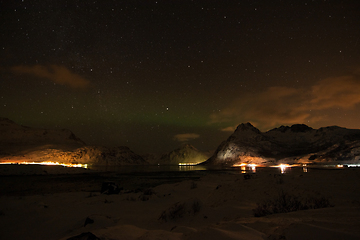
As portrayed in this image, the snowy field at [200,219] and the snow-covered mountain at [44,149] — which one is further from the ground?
the snow-covered mountain at [44,149]

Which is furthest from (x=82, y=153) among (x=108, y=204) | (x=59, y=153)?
(x=108, y=204)

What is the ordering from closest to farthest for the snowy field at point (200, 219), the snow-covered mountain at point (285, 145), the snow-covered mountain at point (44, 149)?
1. the snowy field at point (200, 219)
2. the snow-covered mountain at point (44, 149)
3. the snow-covered mountain at point (285, 145)

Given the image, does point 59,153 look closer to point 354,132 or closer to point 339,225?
point 339,225

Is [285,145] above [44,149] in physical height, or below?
above

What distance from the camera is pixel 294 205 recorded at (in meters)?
6.89

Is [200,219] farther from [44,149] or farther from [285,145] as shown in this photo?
[285,145]

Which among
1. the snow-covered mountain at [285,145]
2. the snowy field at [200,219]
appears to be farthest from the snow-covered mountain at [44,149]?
the snowy field at [200,219]

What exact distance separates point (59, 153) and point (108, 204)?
487 ft

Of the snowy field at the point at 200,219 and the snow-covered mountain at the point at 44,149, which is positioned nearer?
the snowy field at the point at 200,219

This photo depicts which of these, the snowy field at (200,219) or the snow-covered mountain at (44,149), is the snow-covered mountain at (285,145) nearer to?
the snowy field at (200,219)

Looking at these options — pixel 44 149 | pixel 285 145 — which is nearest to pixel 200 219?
pixel 44 149

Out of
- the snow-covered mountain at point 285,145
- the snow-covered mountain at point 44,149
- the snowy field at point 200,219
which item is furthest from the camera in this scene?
the snow-covered mountain at point 285,145

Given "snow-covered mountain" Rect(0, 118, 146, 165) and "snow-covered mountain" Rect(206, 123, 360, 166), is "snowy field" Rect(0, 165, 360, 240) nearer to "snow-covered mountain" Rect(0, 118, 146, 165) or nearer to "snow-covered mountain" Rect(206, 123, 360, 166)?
"snow-covered mountain" Rect(206, 123, 360, 166)

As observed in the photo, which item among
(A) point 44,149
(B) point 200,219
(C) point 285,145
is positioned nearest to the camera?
(B) point 200,219
